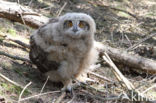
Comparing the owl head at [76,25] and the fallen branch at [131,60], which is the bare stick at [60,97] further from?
the fallen branch at [131,60]

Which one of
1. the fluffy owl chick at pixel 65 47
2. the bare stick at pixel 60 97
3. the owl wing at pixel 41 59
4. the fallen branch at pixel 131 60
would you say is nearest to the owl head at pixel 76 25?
the fluffy owl chick at pixel 65 47

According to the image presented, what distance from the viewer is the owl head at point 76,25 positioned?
431 centimetres

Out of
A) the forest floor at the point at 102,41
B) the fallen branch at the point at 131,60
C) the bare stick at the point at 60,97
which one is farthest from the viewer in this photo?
the fallen branch at the point at 131,60

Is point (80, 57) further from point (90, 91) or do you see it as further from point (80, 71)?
point (90, 91)

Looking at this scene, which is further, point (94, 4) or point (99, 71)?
point (94, 4)

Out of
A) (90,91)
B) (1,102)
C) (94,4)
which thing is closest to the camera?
(1,102)

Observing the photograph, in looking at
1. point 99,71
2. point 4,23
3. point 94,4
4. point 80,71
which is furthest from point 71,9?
point 80,71

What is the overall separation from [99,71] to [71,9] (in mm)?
3928

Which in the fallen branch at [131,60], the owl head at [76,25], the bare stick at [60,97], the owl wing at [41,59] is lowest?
the bare stick at [60,97]

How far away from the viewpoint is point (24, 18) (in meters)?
6.28

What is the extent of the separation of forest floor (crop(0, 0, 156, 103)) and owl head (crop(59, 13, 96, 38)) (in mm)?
1021

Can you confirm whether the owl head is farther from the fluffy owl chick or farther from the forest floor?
the forest floor

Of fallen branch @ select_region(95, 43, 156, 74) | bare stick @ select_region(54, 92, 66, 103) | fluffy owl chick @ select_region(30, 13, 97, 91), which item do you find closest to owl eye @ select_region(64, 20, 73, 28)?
fluffy owl chick @ select_region(30, 13, 97, 91)

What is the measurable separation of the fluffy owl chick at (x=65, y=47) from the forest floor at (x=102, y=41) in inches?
13.7
